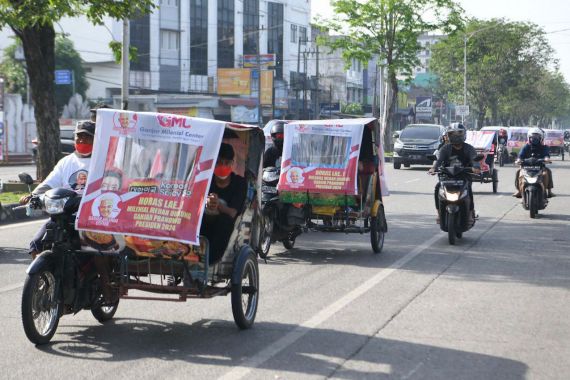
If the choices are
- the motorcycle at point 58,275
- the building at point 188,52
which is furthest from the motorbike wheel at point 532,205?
the building at point 188,52

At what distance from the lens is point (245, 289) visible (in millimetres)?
7105

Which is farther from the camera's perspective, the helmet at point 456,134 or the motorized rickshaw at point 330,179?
the helmet at point 456,134

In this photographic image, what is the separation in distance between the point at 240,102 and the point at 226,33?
21.4ft

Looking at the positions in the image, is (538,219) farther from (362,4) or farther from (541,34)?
(541,34)

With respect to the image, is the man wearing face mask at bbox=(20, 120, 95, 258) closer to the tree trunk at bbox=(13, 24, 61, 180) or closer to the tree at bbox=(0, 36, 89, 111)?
the tree trunk at bbox=(13, 24, 61, 180)

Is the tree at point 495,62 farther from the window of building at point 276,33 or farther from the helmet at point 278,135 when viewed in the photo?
the helmet at point 278,135

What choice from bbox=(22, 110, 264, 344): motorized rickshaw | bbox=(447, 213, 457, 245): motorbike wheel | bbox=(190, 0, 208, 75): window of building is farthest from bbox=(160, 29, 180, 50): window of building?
bbox=(22, 110, 264, 344): motorized rickshaw

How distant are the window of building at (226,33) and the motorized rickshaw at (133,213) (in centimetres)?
6545

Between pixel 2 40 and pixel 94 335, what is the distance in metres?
58.8

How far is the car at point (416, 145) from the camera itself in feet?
116

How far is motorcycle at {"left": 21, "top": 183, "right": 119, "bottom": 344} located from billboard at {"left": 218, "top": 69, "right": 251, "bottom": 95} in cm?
6123

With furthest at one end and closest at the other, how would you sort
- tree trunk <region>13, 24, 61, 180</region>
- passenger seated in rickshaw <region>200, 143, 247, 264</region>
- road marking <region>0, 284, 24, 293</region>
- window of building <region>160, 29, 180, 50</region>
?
window of building <region>160, 29, 180, 50</region>
tree trunk <region>13, 24, 61, 180</region>
road marking <region>0, 284, 24, 293</region>
passenger seated in rickshaw <region>200, 143, 247, 264</region>

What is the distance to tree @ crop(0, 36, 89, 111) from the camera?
5588 cm

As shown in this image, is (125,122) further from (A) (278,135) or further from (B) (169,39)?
(B) (169,39)
